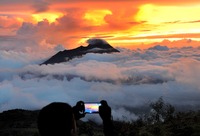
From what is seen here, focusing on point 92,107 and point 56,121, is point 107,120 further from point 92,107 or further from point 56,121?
point 92,107

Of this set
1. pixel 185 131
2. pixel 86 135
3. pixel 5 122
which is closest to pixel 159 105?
pixel 86 135

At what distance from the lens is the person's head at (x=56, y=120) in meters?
4.77

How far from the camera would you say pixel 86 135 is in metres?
40.2

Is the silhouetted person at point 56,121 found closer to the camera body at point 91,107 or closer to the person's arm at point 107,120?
the person's arm at point 107,120

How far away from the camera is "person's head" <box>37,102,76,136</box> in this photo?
4773 mm

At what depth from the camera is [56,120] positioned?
477cm

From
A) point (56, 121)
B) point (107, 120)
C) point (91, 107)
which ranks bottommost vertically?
point (91, 107)

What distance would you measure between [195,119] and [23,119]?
16566 cm

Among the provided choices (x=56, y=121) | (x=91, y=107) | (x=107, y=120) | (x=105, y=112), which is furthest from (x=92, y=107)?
Result: (x=56, y=121)

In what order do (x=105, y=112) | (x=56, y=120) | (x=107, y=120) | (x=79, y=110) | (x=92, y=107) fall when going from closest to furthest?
(x=56, y=120), (x=107, y=120), (x=105, y=112), (x=79, y=110), (x=92, y=107)

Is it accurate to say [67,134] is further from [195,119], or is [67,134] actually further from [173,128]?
[195,119]

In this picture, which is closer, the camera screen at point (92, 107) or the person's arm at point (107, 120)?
the person's arm at point (107, 120)

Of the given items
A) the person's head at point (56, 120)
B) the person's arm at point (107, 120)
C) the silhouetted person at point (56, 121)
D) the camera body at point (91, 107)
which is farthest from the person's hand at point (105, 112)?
the camera body at point (91, 107)

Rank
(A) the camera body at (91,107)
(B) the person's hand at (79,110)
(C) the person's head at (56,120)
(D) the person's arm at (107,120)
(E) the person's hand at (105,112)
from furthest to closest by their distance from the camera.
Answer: (A) the camera body at (91,107)
(B) the person's hand at (79,110)
(E) the person's hand at (105,112)
(D) the person's arm at (107,120)
(C) the person's head at (56,120)
